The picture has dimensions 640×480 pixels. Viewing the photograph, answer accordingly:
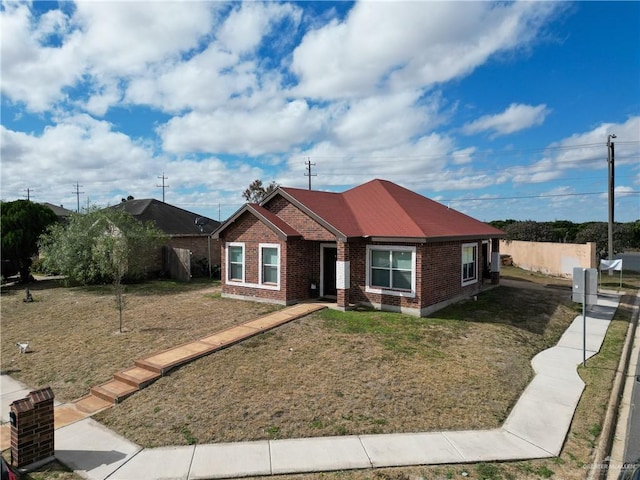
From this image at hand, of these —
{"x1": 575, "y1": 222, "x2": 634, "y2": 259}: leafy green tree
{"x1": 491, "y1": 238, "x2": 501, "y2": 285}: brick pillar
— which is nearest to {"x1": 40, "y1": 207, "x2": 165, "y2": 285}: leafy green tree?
{"x1": 491, "y1": 238, "x2": 501, "y2": 285}: brick pillar

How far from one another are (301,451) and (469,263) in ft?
45.5

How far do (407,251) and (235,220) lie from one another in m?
7.29

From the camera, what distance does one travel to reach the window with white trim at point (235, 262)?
16.9 m

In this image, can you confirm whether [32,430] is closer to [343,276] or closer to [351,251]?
[343,276]

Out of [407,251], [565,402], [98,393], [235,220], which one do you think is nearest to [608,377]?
[565,402]

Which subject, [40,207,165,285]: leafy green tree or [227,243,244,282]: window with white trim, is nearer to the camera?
[227,243,244,282]: window with white trim

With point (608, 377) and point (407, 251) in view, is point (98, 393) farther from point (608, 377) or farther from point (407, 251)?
point (608, 377)

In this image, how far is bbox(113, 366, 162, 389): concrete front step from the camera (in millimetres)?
8492

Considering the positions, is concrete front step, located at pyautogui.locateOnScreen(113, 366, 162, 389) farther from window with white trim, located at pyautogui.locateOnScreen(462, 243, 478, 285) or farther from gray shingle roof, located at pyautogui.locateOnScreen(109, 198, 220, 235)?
gray shingle roof, located at pyautogui.locateOnScreen(109, 198, 220, 235)

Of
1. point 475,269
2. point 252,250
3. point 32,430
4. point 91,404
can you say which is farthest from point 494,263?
point 32,430

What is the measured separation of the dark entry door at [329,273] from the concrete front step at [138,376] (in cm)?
854

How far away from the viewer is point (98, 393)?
329 inches

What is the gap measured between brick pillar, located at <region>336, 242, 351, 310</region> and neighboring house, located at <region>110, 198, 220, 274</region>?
12837 millimetres

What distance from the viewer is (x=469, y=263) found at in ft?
58.6
